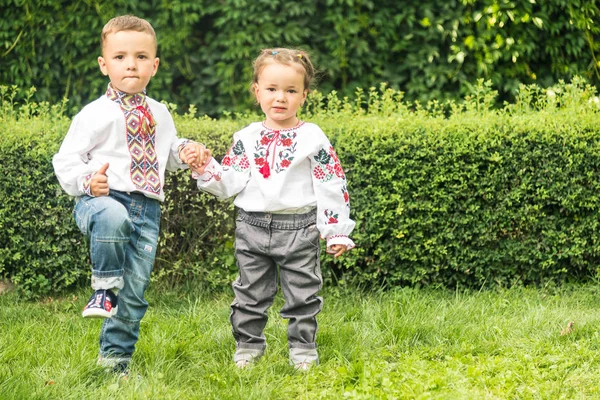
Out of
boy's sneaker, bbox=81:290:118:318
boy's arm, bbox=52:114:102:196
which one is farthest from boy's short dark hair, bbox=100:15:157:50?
boy's sneaker, bbox=81:290:118:318

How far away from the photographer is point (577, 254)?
17.2 feet

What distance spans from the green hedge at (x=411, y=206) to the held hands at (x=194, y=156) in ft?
4.86

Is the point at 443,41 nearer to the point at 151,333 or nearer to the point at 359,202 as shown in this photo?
the point at 359,202

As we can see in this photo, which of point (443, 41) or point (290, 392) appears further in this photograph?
point (443, 41)

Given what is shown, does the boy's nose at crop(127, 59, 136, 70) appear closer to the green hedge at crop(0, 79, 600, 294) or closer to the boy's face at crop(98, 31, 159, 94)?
the boy's face at crop(98, 31, 159, 94)

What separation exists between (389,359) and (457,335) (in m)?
0.46

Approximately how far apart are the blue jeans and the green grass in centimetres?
18

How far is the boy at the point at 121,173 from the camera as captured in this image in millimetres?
3293

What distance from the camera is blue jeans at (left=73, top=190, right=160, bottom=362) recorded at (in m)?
3.29

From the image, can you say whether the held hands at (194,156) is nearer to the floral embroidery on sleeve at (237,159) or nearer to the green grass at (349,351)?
the floral embroidery on sleeve at (237,159)

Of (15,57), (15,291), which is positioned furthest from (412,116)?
(15,57)

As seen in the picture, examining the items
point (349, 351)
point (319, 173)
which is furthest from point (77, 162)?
point (349, 351)

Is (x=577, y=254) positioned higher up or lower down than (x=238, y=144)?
lower down

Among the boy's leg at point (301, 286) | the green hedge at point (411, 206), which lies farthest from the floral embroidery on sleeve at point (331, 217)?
the green hedge at point (411, 206)
